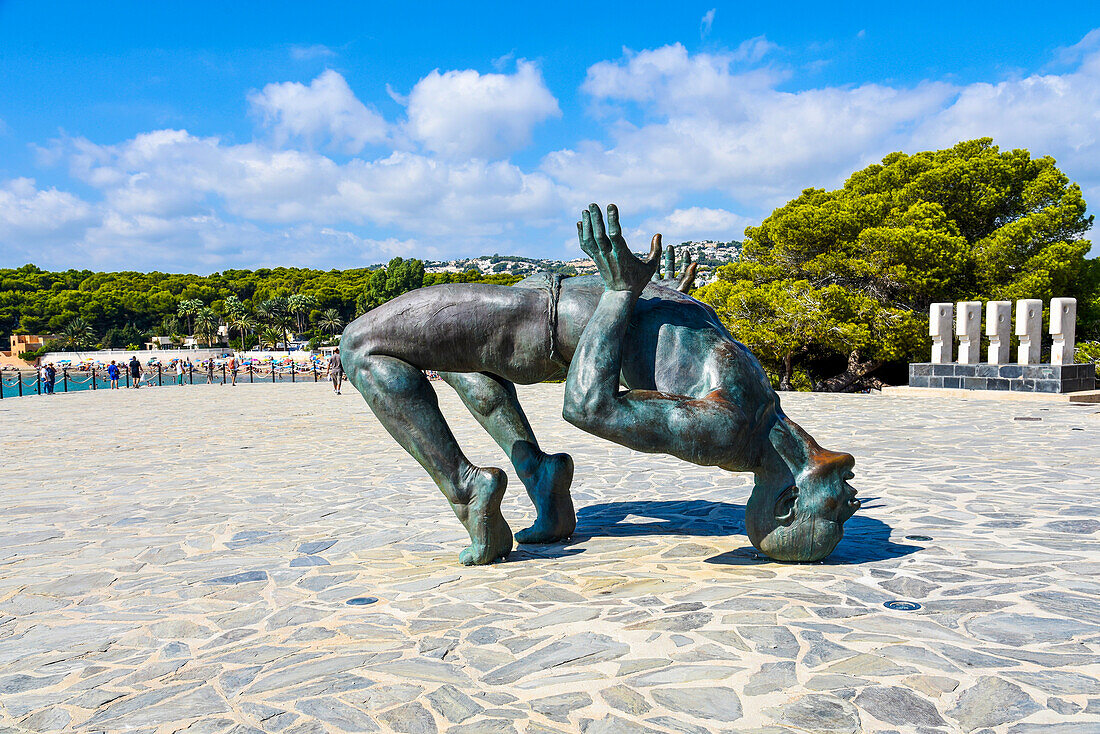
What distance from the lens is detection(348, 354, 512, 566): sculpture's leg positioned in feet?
10.7

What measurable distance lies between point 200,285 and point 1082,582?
293ft

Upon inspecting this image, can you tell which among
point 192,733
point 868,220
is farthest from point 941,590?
point 868,220

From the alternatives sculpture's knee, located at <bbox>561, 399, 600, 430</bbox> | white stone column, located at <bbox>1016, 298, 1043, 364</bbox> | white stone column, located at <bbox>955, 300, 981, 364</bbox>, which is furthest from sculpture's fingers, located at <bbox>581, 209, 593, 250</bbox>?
white stone column, located at <bbox>955, 300, 981, 364</bbox>

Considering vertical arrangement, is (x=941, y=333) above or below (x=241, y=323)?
below

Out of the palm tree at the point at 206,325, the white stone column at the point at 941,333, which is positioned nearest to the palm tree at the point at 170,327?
the palm tree at the point at 206,325

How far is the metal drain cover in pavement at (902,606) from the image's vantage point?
2.82 metres

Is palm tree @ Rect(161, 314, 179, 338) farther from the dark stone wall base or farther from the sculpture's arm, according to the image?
the sculpture's arm

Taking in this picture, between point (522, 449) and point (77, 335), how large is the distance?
7610 centimetres

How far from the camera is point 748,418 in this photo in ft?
9.57

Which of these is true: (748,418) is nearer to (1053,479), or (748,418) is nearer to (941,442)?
(1053,479)

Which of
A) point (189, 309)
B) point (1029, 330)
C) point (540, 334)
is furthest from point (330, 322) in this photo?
point (540, 334)

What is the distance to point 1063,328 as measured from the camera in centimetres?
1530

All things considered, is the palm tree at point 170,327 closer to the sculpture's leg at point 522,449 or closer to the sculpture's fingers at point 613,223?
the sculpture's leg at point 522,449

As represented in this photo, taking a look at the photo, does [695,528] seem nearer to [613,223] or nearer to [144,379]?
[613,223]
